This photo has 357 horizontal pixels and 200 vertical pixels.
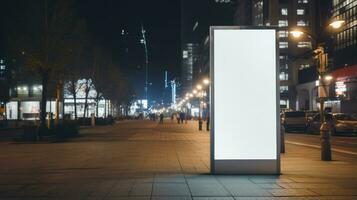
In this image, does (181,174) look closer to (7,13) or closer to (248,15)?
(7,13)

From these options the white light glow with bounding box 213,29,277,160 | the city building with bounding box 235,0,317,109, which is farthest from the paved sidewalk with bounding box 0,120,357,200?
the city building with bounding box 235,0,317,109

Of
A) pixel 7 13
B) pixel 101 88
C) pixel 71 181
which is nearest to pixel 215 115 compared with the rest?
pixel 71 181

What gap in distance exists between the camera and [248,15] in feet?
465

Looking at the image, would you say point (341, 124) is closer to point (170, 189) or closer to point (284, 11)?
point (170, 189)

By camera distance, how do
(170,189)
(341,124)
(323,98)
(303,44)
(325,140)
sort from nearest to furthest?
(170,189), (325,140), (323,98), (341,124), (303,44)

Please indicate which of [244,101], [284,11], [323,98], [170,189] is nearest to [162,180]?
[170,189]

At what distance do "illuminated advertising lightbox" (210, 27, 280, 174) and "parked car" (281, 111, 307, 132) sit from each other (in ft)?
108

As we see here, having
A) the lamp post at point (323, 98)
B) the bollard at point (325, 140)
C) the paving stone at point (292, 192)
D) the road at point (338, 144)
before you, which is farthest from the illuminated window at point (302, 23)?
the paving stone at point (292, 192)

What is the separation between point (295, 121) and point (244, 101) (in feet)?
109

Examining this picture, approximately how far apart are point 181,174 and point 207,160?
13.7 feet

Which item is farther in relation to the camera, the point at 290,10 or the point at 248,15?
the point at 248,15

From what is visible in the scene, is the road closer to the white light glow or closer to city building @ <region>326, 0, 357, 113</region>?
the white light glow

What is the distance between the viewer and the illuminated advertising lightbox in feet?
43.9

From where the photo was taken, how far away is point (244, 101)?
1348 cm
